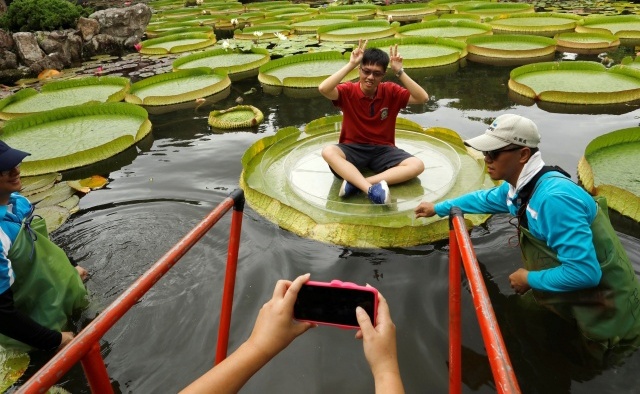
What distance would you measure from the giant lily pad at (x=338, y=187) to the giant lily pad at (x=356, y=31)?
5.95 meters

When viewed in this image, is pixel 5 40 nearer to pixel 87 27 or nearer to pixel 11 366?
pixel 87 27

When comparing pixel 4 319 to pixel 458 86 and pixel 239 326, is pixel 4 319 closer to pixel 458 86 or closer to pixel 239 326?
pixel 239 326

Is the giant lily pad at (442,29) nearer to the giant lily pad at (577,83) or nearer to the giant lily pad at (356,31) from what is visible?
the giant lily pad at (356,31)

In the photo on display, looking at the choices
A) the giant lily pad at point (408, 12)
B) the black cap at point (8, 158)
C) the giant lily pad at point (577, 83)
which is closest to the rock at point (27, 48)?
the black cap at point (8, 158)

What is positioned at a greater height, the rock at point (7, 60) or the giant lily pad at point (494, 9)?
the giant lily pad at point (494, 9)

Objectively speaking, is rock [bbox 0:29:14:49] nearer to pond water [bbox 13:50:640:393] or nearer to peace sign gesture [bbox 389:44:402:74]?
pond water [bbox 13:50:640:393]

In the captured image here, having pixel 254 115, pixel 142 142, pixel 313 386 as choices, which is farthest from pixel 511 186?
pixel 142 142

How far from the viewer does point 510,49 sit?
8.18 m

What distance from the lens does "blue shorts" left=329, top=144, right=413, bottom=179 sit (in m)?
4.22

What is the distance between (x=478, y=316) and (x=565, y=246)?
44.4 inches

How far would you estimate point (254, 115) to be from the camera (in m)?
6.31

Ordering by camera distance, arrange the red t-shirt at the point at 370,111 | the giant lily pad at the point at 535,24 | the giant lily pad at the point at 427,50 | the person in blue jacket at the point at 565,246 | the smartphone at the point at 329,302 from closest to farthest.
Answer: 1. the smartphone at the point at 329,302
2. the person in blue jacket at the point at 565,246
3. the red t-shirt at the point at 370,111
4. the giant lily pad at the point at 427,50
5. the giant lily pad at the point at 535,24

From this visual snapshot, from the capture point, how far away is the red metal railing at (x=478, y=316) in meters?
1.04

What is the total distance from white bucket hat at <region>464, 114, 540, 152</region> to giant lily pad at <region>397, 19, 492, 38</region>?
864 centimetres
